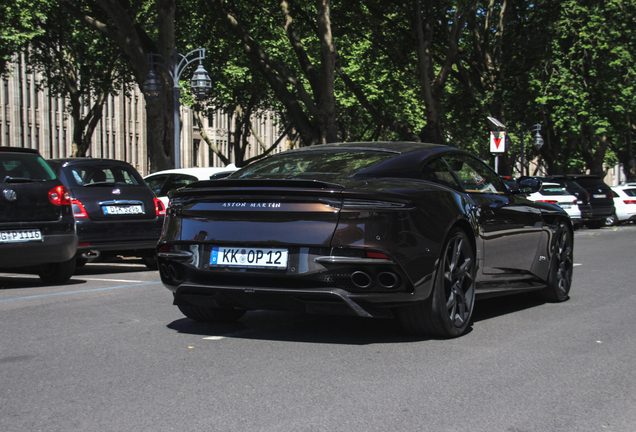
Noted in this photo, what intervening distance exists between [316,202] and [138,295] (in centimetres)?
368

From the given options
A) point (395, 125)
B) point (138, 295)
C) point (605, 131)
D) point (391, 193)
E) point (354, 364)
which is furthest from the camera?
point (605, 131)

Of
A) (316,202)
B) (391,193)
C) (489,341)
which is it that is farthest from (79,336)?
(489,341)

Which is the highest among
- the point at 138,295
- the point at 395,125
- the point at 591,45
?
the point at 591,45

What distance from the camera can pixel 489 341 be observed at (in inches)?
229

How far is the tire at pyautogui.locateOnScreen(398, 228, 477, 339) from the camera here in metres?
5.63

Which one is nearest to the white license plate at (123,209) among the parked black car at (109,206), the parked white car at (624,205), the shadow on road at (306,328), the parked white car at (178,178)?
the parked black car at (109,206)

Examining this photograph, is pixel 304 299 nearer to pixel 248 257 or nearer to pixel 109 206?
pixel 248 257

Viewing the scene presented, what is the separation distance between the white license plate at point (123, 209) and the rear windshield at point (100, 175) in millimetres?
357

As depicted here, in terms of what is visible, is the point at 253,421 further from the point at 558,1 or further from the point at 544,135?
the point at 544,135

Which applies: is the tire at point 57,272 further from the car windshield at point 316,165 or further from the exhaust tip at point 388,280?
the exhaust tip at point 388,280

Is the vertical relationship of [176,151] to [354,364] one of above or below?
above

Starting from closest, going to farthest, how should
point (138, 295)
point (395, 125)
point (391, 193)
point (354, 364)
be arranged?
point (354, 364)
point (391, 193)
point (138, 295)
point (395, 125)

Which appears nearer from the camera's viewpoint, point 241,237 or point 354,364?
point 354,364

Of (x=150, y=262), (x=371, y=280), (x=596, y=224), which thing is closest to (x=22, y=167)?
(x=150, y=262)
